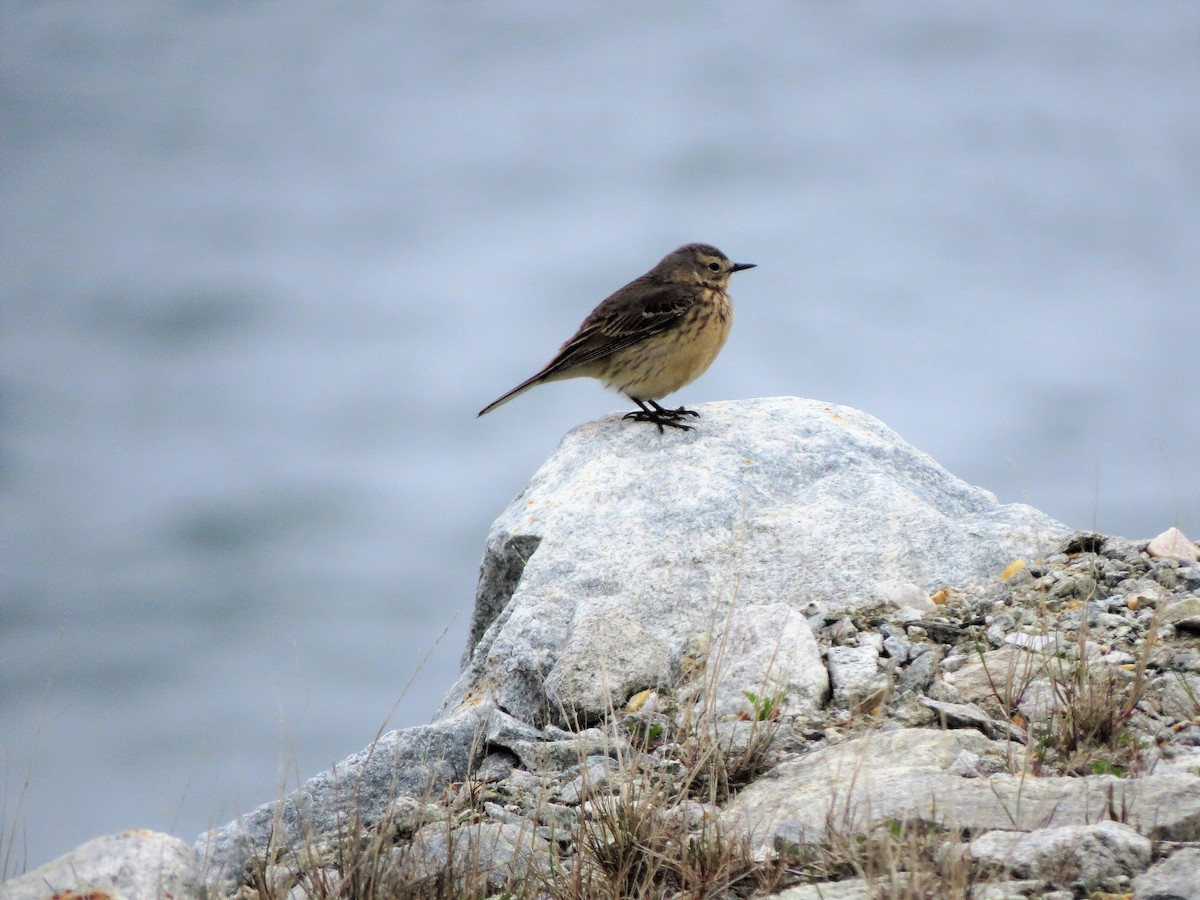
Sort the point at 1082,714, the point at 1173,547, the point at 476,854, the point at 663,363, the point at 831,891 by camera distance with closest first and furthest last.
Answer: the point at 831,891 → the point at 476,854 → the point at 1082,714 → the point at 1173,547 → the point at 663,363

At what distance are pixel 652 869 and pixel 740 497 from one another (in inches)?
131

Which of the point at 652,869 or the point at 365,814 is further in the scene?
the point at 365,814

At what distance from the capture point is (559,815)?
4711 mm

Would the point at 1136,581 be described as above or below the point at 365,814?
above

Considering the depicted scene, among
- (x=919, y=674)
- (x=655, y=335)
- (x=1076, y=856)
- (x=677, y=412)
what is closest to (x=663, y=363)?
(x=655, y=335)

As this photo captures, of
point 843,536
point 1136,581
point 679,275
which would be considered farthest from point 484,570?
point 1136,581

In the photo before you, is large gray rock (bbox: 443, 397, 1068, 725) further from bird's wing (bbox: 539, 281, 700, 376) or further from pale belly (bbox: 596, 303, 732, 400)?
bird's wing (bbox: 539, 281, 700, 376)

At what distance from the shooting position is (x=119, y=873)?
156 inches

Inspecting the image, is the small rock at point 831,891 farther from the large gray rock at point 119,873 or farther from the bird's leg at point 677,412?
the bird's leg at point 677,412

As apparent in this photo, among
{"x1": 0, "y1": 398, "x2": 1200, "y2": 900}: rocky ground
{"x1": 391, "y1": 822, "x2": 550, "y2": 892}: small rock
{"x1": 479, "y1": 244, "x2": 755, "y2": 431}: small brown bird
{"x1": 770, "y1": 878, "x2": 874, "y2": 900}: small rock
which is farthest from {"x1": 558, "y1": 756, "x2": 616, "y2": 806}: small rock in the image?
{"x1": 479, "y1": 244, "x2": 755, "y2": 431}: small brown bird

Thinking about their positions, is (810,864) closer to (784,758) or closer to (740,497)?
(784,758)

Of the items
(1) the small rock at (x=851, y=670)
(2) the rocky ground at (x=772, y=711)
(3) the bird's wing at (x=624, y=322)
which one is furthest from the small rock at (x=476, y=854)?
(3) the bird's wing at (x=624, y=322)

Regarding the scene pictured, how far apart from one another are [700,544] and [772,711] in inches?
66.0

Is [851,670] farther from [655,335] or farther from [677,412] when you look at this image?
[655,335]
